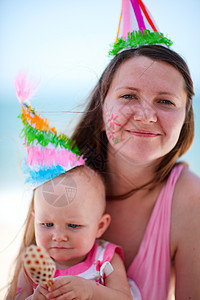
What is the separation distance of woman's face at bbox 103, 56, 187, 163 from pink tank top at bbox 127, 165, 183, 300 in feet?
0.79

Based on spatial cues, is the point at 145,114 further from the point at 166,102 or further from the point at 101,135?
the point at 101,135

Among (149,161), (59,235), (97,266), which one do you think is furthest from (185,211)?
(59,235)

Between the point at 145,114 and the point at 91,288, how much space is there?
0.47m

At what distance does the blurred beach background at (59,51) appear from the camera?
101cm

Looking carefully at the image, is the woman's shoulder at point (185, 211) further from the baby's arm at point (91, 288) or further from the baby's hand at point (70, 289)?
the baby's hand at point (70, 289)

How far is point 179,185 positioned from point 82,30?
61 cm

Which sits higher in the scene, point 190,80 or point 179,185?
point 190,80

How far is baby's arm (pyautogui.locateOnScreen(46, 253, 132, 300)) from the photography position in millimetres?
749

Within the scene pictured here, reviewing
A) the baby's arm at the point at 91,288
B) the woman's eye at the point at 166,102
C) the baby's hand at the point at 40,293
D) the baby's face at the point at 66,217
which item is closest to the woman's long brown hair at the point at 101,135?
the woman's eye at the point at 166,102

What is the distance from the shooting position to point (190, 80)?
1.02m

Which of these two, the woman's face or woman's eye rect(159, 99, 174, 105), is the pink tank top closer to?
the woman's face

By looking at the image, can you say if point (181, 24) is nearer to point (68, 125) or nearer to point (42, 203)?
point (68, 125)

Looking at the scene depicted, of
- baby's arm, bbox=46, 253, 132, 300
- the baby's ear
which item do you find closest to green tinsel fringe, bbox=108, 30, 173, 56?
the baby's ear

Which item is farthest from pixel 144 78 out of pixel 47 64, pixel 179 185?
pixel 179 185
